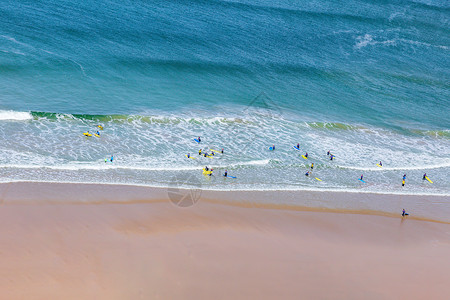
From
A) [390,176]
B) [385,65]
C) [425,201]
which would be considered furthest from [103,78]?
[385,65]

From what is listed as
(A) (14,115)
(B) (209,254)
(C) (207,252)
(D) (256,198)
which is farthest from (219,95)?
(B) (209,254)

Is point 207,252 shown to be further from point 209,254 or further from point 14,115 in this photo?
point 14,115

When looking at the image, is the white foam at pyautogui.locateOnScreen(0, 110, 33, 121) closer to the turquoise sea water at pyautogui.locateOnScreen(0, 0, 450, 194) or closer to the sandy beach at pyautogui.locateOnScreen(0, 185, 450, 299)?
the turquoise sea water at pyautogui.locateOnScreen(0, 0, 450, 194)

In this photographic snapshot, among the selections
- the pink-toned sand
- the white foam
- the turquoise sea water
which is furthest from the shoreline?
the white foam

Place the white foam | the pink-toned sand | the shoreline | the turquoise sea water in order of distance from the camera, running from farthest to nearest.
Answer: the white foam
the turquoise sea water
the shoreline
the pink-toned sand

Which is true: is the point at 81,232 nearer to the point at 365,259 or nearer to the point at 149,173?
the point at 149,173
